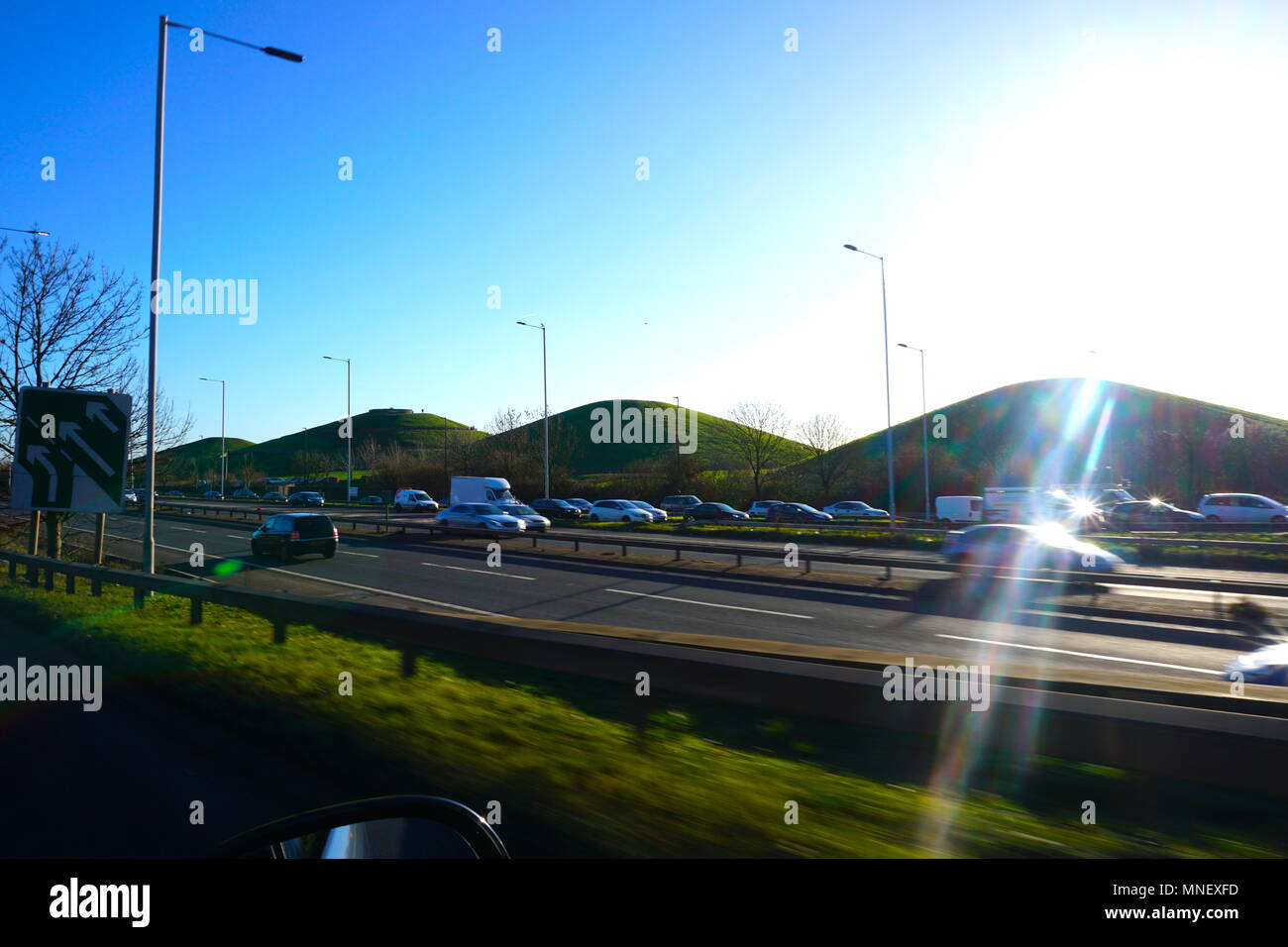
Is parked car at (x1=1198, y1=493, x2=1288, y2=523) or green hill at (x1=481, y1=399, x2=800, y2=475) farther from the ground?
green hill at (x1=481, y1=399, x2=800, y2=475)

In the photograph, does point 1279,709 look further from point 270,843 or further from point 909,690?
point 270,843

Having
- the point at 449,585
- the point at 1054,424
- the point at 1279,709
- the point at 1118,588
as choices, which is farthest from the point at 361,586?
the point at 1054,424

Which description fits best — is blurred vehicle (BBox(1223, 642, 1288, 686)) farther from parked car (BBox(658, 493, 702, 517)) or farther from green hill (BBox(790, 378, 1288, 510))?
green hill (BBox(790, 378, 1288, 510))

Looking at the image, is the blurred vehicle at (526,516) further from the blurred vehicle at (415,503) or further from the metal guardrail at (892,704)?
the metal guardrail at (892,704)

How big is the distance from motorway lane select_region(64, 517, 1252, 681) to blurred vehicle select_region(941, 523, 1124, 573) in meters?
2.98

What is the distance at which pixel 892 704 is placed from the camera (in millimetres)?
4508

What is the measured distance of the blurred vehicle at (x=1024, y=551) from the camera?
1883cm

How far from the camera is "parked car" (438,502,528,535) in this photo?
34.4 metres

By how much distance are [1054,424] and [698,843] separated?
105 metres

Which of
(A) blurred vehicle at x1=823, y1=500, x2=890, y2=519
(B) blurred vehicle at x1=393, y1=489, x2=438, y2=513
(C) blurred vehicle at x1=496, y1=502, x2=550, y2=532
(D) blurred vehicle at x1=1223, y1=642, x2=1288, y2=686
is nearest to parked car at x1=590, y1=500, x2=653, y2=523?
(C) blurred vehicle at x1=496, y1=502, x2=550, y2=532

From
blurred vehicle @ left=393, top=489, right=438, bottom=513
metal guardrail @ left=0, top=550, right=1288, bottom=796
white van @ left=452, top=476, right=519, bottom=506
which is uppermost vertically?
white van @ left=452, top=476, right=519, bottom=506

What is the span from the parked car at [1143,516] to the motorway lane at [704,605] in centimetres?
2392

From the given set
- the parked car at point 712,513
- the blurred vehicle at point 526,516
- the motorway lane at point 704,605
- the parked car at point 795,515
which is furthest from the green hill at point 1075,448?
the motorway lane at point 704,605

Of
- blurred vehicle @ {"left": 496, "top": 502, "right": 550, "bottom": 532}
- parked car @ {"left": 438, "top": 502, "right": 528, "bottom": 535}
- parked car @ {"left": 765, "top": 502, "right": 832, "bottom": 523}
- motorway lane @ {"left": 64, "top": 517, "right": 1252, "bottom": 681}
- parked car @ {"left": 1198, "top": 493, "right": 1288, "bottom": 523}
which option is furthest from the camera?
parked car @ {"left": 765, "top": 502, "right": 832, "bottom": 523}
